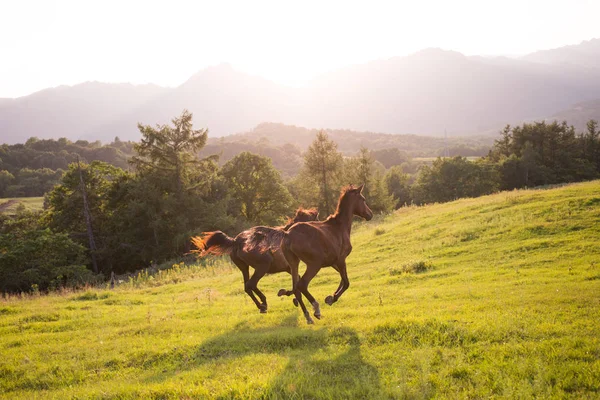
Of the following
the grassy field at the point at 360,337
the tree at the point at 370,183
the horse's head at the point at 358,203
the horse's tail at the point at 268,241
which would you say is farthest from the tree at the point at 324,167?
the horse's tail at the point at 268,241

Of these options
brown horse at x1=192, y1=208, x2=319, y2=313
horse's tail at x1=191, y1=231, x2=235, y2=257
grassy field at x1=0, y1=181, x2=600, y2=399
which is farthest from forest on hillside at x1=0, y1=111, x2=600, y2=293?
brown horse at x1=192, y1=208, x2=319, y2=313

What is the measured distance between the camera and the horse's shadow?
4955mm

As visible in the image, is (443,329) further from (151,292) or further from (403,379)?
(151,292)

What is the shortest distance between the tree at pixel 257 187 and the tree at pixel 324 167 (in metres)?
5.35

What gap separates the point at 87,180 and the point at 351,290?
36.4m

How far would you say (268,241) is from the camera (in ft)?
28.0

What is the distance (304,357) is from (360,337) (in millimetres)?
1306

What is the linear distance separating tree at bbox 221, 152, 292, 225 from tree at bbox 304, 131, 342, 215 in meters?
5.35

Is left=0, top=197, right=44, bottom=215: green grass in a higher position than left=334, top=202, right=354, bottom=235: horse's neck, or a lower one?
higher

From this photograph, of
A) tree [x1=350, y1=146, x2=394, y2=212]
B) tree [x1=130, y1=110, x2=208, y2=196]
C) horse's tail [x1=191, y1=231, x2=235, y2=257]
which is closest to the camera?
horse's tail [x1=191, y1=231, x2=235, y2=257]

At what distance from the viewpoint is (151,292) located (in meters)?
17.2

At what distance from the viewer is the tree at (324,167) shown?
49750mm

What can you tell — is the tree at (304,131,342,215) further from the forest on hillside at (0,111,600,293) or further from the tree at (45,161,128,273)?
the tree at (45,161,128,273)

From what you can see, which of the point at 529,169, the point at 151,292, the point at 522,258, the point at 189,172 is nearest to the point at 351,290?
the point at 522,258
